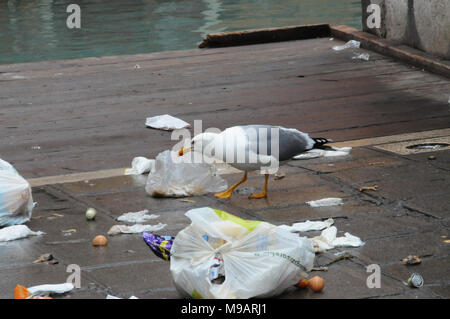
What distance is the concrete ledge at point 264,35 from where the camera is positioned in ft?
38.7

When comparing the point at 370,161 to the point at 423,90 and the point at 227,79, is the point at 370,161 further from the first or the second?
the point at 227,79

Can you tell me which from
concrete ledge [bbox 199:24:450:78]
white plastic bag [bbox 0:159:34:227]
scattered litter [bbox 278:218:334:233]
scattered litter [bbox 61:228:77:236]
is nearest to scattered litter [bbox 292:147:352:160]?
scattered litter [bbox 278:218:334:233]

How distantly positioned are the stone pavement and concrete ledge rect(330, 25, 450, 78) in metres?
2.99

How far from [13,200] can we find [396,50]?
6.17 meters

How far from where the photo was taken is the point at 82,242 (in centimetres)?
451

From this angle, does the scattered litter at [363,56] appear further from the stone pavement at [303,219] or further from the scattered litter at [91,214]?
the scattered litter at [91,214]

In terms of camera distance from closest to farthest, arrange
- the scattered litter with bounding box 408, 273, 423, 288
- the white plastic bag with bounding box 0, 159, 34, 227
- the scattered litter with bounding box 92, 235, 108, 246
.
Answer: the scattered litter with bounding box 408, 273, 423, 288 → the scattered litter with bounding box 92, 235, 108, 246 → the white plastic bag with bounding box 0, 159, 34, 227

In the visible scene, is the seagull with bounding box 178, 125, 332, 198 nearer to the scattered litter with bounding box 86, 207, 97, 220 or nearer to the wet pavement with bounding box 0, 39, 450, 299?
the wet pavement with bounding box 0, 39, 450, 299

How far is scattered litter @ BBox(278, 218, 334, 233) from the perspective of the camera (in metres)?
4.52

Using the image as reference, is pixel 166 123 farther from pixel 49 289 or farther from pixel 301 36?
pixel 301 36

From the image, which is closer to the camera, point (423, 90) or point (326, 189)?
point (326, 189)

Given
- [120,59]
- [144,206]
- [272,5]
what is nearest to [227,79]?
[120,59]

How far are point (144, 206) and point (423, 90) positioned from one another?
4.09 m
